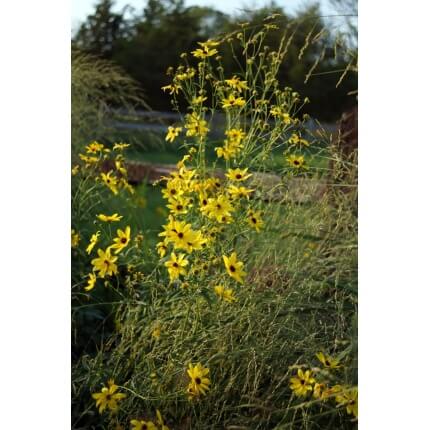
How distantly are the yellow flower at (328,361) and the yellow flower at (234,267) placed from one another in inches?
13.4

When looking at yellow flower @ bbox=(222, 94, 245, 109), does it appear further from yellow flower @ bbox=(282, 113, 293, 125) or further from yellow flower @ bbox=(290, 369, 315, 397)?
→ yellow flower @ bbox=(290, 369, 315, 397)

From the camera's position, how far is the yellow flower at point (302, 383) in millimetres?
2562

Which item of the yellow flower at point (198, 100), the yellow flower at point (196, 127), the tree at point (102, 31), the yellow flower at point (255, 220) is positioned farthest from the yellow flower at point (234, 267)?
the tree at point (102, 31)

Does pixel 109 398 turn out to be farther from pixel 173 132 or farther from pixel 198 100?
pixel 198 100

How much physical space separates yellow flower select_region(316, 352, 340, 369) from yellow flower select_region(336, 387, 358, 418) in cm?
8

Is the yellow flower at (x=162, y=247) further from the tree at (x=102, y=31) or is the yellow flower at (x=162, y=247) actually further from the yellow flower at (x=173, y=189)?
the tree at (x=102, y=31)

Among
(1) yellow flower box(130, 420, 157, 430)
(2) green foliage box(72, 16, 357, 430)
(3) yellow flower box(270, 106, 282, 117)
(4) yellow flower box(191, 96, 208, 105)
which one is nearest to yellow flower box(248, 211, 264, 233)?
(2) green foliage box(72, 16, 357, 430)

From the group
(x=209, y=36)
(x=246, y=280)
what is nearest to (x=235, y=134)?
(x=209, y=36)

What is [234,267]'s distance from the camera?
8.68 feet

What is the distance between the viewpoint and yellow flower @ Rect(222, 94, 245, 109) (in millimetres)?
2764
